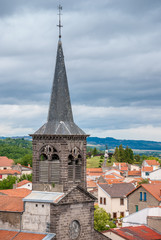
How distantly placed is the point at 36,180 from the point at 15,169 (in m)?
112

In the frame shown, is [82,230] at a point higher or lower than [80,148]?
lower

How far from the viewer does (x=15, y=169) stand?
142 metres

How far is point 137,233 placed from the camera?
135ft

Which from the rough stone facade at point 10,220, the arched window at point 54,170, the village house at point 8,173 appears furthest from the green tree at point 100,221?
the village house at point 8,173

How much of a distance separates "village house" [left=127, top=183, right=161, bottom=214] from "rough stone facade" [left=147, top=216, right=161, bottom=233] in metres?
10.7

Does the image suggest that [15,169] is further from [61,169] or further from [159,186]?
[61,169]

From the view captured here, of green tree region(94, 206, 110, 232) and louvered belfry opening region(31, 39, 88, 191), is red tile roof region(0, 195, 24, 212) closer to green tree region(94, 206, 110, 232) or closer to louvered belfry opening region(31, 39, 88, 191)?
louvered belfry opening region(31, 39, 88, 191)

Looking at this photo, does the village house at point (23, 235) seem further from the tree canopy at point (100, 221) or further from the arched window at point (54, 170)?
the tree canopy at point (100, 221)

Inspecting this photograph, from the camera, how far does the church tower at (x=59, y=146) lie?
31.6 m

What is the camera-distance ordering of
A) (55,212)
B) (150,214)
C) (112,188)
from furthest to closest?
1. (112,188)
2. (150,214)
3. (55,212)

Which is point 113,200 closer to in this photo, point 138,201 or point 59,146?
point 138,201

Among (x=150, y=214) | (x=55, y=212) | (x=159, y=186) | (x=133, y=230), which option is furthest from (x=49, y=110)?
(x=159, y=186)

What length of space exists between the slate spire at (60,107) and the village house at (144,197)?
27.3 m

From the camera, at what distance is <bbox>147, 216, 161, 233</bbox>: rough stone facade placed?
1737 inches
